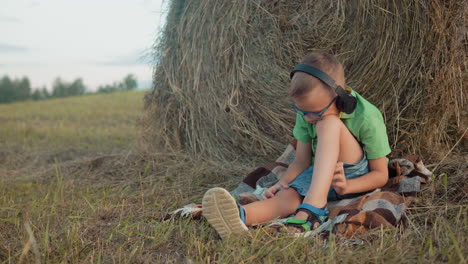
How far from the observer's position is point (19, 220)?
1769mm

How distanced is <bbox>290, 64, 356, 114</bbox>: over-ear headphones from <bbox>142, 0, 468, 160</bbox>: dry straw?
0.58 meters

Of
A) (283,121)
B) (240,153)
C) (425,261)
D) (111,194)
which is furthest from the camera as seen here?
(240,153)

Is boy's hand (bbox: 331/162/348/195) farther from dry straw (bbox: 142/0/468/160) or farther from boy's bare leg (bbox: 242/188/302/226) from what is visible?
dry straw (bbox: 142/0/468/160)

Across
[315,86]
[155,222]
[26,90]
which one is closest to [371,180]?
[315,86]

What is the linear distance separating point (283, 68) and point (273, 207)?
1.01 metres

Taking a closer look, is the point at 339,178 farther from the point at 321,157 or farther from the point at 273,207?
the point at 273,207

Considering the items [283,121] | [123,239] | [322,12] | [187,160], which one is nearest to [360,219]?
[123,239]

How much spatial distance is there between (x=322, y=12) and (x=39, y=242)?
5.69 feet

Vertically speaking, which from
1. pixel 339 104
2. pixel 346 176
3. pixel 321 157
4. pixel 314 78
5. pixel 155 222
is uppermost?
pixel 314 78

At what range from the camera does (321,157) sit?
163 centimetres

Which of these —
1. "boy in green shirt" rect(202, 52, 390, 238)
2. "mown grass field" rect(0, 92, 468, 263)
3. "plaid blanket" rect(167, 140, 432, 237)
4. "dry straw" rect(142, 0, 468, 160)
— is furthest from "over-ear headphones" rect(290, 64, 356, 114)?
"dry straw" rect(142, 0, 468, 160)

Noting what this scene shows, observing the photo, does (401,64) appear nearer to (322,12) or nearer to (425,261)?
(322,12)

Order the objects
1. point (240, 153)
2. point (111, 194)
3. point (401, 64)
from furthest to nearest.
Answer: point (240, 153) < point (111, 194) < point (401, 64)

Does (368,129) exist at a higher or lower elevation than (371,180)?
higher
